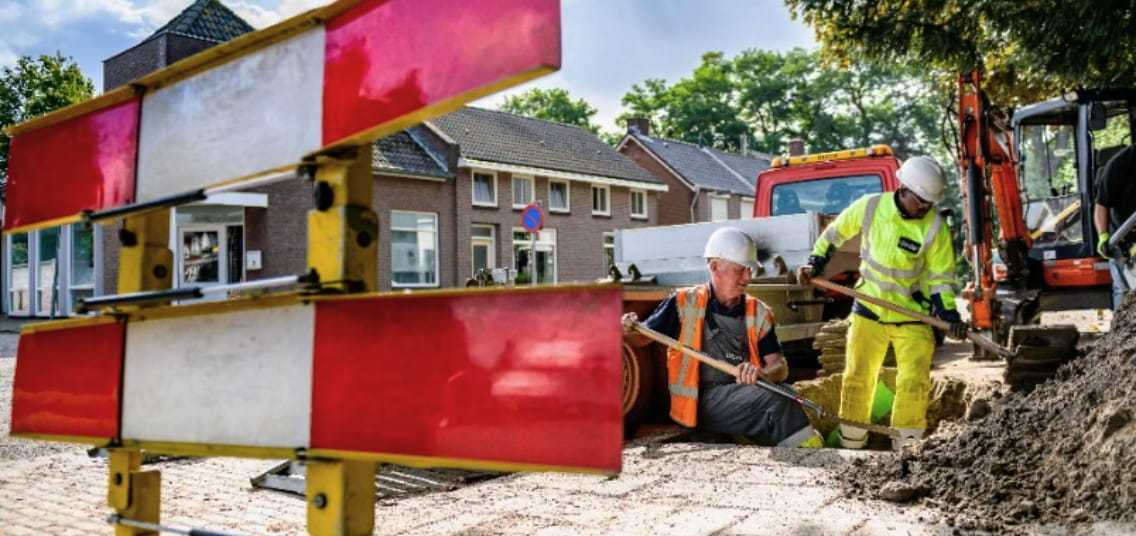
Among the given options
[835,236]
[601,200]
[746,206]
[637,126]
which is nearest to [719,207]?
[746,206]

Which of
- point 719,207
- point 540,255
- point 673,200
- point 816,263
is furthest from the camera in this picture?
point 719,207

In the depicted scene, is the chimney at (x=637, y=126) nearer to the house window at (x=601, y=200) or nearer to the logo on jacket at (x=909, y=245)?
the house window at (x=601, y=200)

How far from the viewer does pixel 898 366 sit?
19.9 feet

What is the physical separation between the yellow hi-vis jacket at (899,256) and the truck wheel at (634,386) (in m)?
1.58

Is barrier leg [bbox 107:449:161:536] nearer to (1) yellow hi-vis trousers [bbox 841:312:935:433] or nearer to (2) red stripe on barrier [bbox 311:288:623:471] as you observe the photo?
(2) red stripe on barrier [bbox 311:288:623:471]

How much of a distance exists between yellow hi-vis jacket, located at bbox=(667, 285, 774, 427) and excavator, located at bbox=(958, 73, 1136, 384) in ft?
18.7

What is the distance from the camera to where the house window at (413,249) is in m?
25.4

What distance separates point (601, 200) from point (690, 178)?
7.34 metres

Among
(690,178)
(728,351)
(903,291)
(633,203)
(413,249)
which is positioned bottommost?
(728,351)

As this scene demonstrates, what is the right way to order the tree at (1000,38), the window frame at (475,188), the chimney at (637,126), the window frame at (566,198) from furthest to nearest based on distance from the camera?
the chimney at (637,126) → the window frame at (566,198) → the window frame at (475,188) → the tree at (1000,38)

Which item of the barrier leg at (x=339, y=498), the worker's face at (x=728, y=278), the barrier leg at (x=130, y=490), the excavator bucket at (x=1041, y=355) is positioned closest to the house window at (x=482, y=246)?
the excavator bucket at (x=1041, y=355)

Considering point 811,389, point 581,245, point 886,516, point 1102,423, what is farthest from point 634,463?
point 581,245

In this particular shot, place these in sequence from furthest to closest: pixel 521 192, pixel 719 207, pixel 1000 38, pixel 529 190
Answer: pixel 719 207, pixel 529 190, pixel 521 192, pixel 1000 38

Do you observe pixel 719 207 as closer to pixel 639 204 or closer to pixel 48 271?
pixel 639 204
